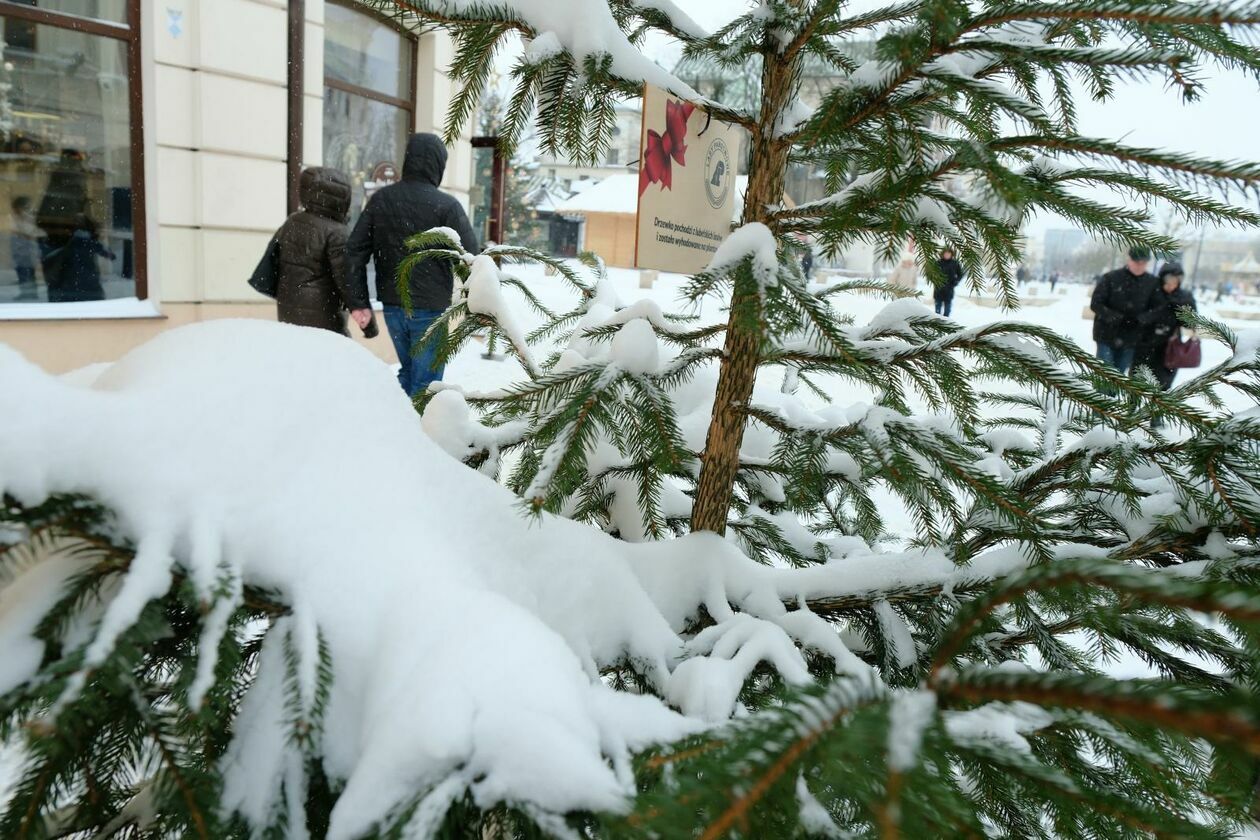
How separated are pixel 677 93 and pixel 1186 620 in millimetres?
983

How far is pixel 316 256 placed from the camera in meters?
4.03

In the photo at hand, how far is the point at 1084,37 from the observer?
98cm

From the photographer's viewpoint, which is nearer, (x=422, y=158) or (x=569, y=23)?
(x=569, y=23)

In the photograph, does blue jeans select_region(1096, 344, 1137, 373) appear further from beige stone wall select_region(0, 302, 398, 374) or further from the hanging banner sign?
beige stone wall select_region(0, 302, 398, 374)

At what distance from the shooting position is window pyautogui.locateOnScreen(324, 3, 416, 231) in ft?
21.2

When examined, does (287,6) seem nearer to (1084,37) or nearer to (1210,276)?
(1084,37)

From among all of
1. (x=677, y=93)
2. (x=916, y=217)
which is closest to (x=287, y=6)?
(x=677, y=93)

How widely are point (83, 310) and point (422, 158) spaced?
115 inches

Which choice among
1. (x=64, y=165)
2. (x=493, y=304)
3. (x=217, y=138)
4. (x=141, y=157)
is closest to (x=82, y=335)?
(x=64, y=165)

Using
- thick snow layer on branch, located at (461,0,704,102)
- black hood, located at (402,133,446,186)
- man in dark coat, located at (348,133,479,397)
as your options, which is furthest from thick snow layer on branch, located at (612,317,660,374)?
black hood, located at (402,133,446,186)

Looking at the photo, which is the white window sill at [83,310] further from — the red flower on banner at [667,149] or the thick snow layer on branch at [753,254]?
the thick snow layer on branch at [753,254]

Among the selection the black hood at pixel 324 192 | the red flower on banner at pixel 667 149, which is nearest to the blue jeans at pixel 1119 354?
the black hood at pixel 324 192

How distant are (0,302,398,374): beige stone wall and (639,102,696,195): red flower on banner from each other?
4185mm

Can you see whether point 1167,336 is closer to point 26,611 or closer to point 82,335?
point 26,611
